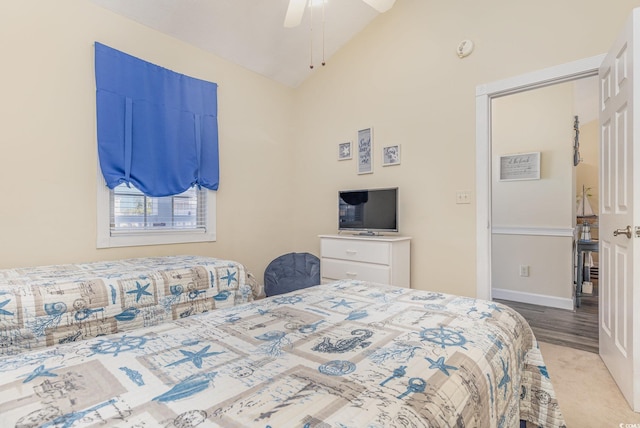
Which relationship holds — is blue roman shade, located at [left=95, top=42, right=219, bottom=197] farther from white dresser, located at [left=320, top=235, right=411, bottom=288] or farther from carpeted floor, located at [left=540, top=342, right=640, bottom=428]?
carpeted floor, located at [left=540, top=342, right=640, bottom=428]

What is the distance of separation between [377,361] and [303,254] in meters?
2.73

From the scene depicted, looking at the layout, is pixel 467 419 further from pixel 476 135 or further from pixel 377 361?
pixel 476 135

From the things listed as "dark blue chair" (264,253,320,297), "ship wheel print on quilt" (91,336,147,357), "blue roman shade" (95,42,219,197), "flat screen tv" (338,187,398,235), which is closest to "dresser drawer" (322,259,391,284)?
"dark blue chair" (264,253,320,297)

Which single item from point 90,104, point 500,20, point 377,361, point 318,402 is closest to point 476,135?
point 500,20

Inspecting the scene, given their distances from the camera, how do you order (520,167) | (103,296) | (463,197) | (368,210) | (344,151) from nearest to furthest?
(103,296) → (463,197) → (368,210) → (344,151) → (520,167)

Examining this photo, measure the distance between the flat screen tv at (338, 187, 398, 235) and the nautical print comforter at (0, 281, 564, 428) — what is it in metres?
1.84

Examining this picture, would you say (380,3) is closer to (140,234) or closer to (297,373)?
(297,373)

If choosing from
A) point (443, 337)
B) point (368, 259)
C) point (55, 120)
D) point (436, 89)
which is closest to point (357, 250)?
point (368, 259)

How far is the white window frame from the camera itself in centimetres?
258

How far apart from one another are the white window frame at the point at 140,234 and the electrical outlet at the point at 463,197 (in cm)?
231

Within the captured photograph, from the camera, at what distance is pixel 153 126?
283cm

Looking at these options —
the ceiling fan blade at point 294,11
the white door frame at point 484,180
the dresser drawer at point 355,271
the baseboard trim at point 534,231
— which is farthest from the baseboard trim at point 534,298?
the ceiling fan blade at point 294,11

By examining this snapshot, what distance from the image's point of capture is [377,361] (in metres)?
0.85

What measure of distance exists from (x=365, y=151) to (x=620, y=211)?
7.00 ft
